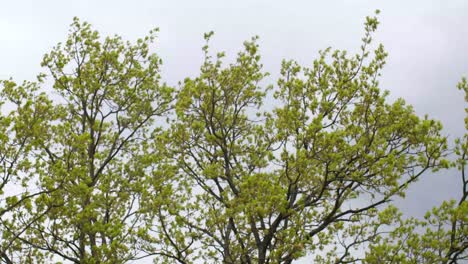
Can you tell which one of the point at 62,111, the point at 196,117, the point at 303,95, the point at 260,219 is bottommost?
the point at 260,219

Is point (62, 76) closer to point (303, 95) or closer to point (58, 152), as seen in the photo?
point (58, 152)

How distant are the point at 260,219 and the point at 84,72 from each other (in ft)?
43.0

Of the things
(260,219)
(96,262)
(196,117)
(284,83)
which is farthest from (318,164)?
(96,262)

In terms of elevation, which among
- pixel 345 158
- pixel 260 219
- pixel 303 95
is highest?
pixel 303 95

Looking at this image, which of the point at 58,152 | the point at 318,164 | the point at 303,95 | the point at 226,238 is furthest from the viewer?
the point at 58,152

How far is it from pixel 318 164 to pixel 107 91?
1285 centimetres

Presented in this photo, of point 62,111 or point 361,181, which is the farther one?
point 62,111

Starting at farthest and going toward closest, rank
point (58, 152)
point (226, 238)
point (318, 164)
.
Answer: point (58, 152) → point (226, 238) → point (318, 164)

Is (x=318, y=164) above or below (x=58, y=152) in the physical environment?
A: below

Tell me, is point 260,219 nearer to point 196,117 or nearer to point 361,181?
point 361,181

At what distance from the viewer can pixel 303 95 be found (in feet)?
70.7

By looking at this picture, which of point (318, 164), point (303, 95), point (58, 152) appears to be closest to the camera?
point (318, 164)

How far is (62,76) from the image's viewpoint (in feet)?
91.9

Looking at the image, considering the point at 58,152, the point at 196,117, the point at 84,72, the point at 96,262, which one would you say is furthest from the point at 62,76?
the point at 96,262
